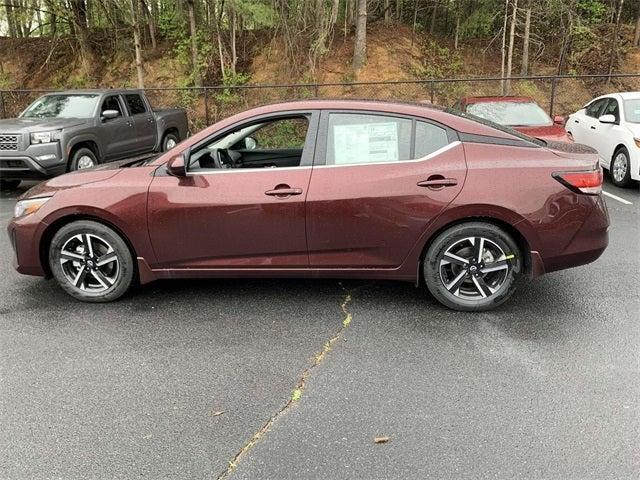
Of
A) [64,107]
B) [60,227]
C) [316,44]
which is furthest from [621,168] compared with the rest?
[64,107]

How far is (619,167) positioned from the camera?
9125 millimetres

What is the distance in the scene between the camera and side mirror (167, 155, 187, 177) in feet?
13.4

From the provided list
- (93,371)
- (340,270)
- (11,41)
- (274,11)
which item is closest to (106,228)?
(93,371)

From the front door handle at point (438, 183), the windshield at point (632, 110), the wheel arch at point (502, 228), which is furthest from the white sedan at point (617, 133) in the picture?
the front door handle at point (438, 183)

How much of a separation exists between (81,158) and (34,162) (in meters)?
0.88

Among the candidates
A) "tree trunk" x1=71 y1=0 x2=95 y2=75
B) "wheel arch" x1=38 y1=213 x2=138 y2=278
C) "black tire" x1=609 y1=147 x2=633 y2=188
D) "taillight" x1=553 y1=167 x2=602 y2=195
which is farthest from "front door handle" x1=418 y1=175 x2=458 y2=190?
"tree trunk" x1=71 y1=0 x2=95 y2=75

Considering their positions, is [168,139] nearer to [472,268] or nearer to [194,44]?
[194,44]

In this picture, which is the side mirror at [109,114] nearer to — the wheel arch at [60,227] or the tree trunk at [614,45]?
the wheel arch at [60,227]

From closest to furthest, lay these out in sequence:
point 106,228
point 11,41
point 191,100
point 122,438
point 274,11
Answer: point 122,438
point 106,228
point 274,11
point 191,100
point 11,41

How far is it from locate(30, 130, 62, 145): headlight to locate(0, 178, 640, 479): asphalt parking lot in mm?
4800

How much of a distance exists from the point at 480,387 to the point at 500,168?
1644mm

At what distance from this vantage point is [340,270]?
4258mm

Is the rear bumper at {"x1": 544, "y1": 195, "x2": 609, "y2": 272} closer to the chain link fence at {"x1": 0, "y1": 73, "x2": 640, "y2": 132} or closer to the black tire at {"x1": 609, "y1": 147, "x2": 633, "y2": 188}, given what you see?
the black tire at {"x1": 609, "y1": 147, "x2": 633, "y2": 188}

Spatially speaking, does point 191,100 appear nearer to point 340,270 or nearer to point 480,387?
point 340,270
